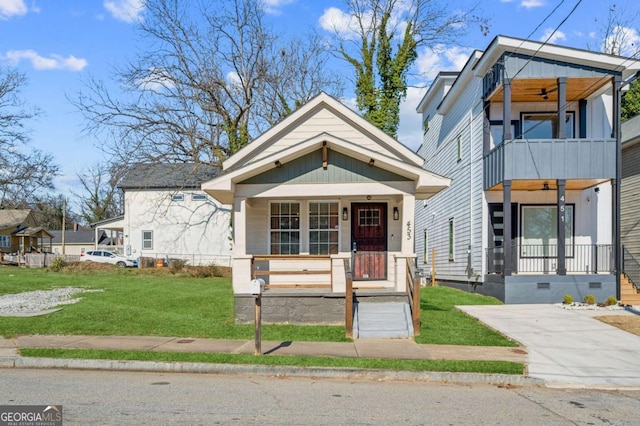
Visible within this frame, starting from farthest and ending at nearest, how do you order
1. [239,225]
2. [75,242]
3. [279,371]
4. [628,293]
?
[75,242]
[628,293]
[239,225]
[279,371]

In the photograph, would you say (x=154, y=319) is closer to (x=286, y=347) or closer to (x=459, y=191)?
(x=286, y=347)

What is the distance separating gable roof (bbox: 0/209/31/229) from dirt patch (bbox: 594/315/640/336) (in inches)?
1985

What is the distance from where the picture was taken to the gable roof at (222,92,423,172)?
14.7 metres

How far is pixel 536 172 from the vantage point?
17.5 meters

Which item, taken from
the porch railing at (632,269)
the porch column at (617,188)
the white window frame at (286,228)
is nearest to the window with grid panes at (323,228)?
the white window frame at (286,228)

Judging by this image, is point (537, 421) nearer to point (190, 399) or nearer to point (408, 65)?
point (190, 399)

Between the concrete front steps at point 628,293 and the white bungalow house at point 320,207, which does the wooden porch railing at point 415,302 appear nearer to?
the white bungalow house at point 320,207

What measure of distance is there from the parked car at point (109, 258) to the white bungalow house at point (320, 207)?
25.3 metres

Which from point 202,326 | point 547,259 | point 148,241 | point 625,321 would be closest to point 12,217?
point 148,241

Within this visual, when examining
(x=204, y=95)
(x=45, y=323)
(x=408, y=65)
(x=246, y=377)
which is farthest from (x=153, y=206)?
(x=246, y=377)

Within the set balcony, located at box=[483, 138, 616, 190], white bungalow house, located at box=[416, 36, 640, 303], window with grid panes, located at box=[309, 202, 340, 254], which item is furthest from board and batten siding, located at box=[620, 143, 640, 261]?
window with grid panes, located at box=[309, 202, 340, 254]

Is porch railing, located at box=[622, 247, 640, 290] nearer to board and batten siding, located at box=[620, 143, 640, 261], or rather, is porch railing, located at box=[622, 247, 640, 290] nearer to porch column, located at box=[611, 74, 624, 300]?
porch column, located at box=[611, 74, 624, 300]

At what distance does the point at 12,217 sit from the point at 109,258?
61.5 feet

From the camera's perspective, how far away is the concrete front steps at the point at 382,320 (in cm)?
1213
